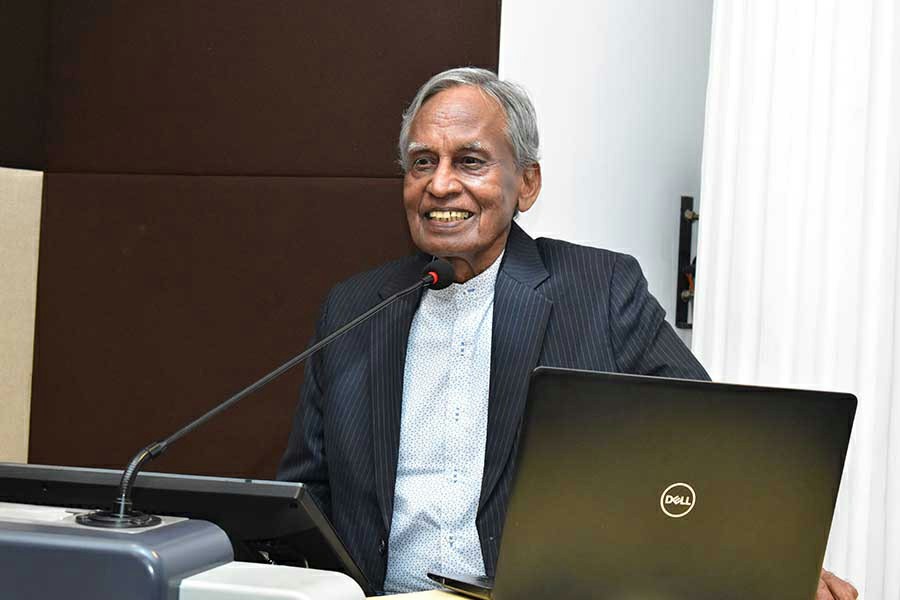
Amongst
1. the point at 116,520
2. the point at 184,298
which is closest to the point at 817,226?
the point at 184,298

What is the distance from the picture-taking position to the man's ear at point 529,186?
7.19 feet

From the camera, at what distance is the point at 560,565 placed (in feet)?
3.90

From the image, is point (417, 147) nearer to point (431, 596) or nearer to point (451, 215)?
point (451, 215)

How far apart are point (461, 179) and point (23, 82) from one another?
1.29 meters

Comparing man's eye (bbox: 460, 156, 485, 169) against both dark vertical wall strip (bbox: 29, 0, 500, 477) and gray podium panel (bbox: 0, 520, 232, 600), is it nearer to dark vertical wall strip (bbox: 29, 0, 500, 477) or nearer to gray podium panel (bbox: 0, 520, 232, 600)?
dark vertical wall strip (bbox: 29, 0, 500, 477)

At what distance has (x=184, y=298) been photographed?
8.82ft

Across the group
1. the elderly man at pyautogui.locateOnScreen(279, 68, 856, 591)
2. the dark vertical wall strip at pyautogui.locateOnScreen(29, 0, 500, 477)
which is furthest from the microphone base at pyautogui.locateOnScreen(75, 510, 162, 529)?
the dark vertical wall strip at pyautogui.locateOnScreen(29, 0, 500, 477)

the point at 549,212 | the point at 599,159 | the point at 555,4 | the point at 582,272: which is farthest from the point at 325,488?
the point at 555,4

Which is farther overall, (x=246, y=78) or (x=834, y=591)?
(x=246, y=78)

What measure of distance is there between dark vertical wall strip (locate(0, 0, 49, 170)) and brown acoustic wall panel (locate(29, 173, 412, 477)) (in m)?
0.10

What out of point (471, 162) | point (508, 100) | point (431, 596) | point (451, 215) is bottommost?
point (431, 596)

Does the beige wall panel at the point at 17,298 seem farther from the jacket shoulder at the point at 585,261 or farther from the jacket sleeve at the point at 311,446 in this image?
the jacket shoulder at the point at 585,261

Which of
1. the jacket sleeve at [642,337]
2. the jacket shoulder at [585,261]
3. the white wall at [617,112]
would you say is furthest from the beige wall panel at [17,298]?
the jacket sleeve at [642,337]

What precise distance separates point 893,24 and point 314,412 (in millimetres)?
1252
